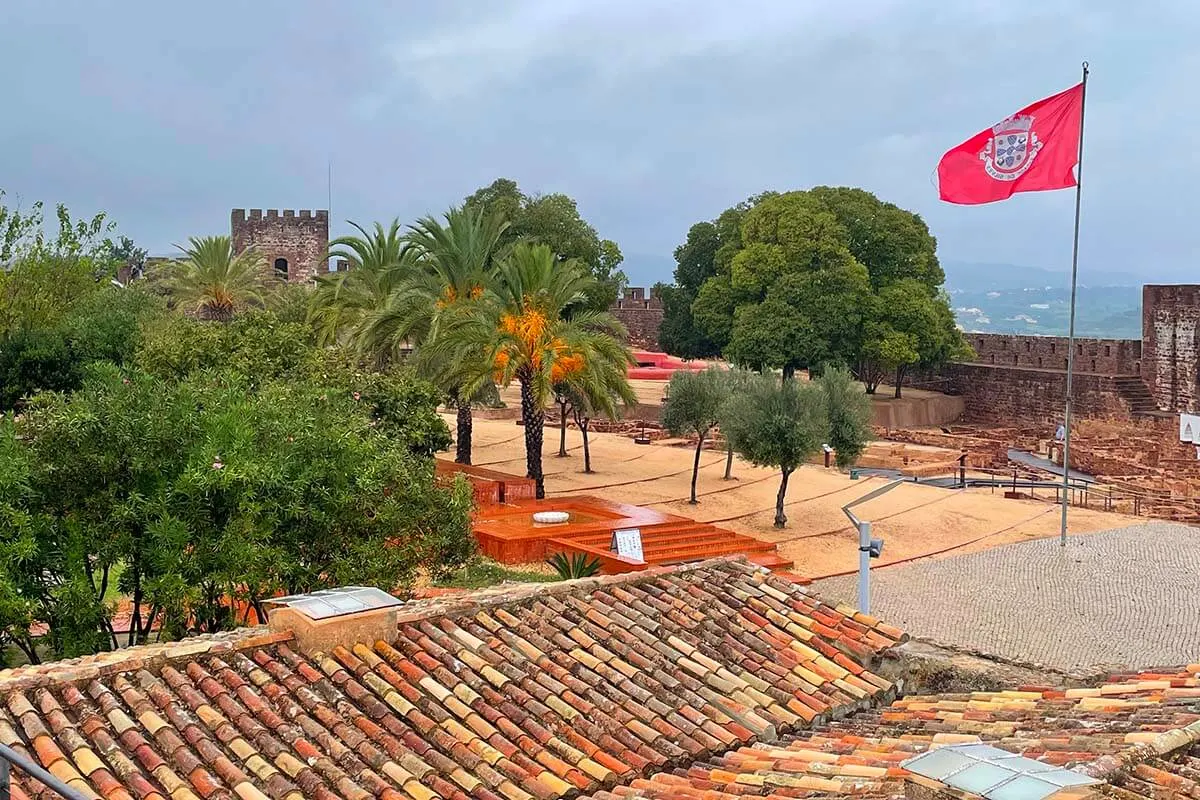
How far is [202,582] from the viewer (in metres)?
10.7

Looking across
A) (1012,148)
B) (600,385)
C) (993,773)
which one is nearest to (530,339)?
(600,385)

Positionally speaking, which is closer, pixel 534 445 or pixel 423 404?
pixel 423 404

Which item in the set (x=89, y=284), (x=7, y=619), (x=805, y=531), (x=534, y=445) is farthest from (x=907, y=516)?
(x=89, y=284)

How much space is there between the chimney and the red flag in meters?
14.3

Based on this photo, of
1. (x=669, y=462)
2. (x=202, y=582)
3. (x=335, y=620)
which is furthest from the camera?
(x=669, y=462)

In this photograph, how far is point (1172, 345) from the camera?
4747cm

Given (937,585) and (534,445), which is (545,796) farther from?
(534,445)

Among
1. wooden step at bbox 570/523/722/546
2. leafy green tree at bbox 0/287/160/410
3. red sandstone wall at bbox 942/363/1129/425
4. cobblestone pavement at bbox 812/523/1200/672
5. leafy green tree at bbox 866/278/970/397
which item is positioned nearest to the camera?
cobblestone pavement at bbox 812/523/1200/672

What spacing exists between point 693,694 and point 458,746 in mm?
1878

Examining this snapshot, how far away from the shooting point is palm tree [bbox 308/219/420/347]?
90.7 feet

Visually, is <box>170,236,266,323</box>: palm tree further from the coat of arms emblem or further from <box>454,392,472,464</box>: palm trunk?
the coat of arms emblem

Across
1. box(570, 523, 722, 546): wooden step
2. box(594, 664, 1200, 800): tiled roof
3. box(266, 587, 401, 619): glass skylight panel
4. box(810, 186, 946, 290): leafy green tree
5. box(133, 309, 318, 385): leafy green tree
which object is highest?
box(810, 186, 946, 290): leafy green tree

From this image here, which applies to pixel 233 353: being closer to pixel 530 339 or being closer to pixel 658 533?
pixel 530 339

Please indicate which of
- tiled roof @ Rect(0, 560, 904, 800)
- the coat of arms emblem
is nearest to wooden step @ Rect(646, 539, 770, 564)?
the coat of arms emblem
